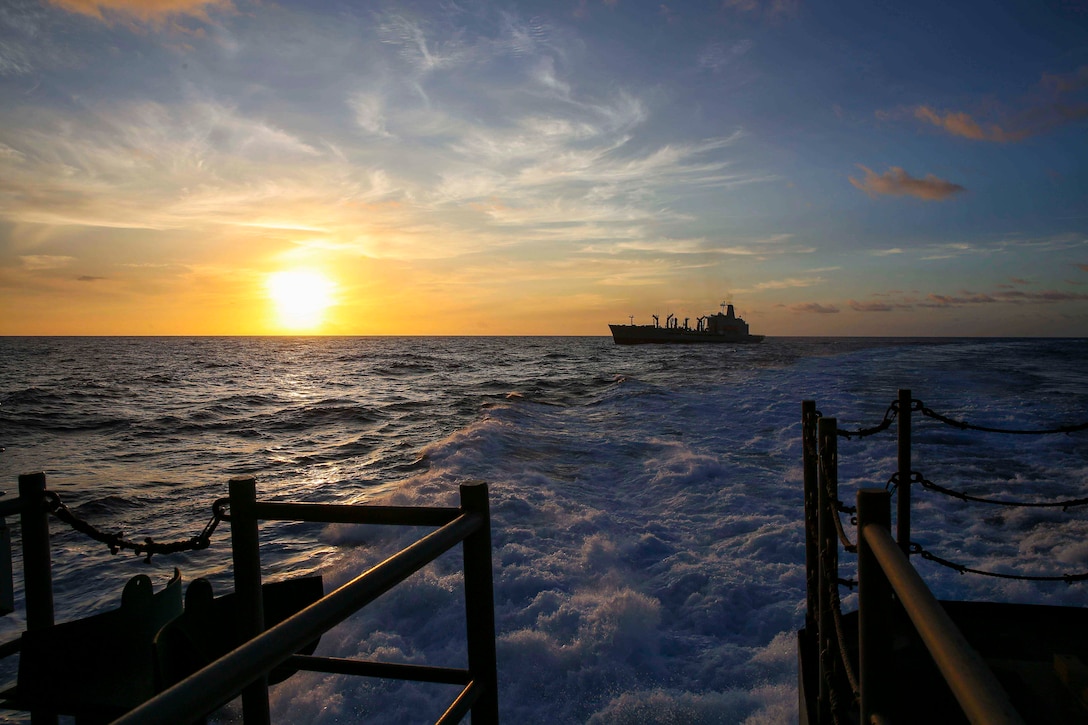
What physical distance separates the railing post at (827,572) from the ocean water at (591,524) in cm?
154

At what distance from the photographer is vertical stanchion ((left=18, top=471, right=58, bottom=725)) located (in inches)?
103

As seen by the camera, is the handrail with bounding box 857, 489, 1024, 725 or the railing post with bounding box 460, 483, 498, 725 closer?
the handrail with bounding box 857, 489, 1024, 725

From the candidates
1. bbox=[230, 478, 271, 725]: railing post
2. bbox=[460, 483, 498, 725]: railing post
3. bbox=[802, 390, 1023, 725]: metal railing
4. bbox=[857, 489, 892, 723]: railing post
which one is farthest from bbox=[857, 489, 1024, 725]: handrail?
bbox=[230, 478, 271, 725]: railing post

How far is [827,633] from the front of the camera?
2.61m

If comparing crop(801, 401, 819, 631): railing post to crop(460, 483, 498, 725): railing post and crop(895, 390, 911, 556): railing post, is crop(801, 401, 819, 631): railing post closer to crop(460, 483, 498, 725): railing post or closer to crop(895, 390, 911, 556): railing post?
crop(895, 390, 911, 556): railing post

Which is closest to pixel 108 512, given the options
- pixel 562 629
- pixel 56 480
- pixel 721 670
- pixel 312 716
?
pixel 56 480

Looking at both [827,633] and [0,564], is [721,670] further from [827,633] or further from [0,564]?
[0,564]

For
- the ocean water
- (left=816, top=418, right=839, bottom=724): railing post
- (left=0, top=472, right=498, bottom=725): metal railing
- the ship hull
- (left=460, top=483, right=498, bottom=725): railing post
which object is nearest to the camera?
(left=0, top=472, right=498, bottom=725): metal railing

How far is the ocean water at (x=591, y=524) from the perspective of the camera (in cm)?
443

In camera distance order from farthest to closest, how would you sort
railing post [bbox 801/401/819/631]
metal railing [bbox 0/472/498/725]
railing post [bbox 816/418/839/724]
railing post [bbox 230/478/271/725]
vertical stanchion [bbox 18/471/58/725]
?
railing post [bbox 801/401/819/631] → vertical stanchion [bbox 18/471/58/725] → railing post [bbox 816/418/839/724] → railing post [bbox 230/478/271/725] → metal railing [bbox 0/472/498/725]

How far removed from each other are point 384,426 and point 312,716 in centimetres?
1667

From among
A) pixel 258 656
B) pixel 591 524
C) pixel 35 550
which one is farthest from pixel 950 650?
pixel 591 524

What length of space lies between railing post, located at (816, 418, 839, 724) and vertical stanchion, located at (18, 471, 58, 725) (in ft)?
10.7

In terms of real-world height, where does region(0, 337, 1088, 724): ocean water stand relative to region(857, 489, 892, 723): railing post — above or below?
below
